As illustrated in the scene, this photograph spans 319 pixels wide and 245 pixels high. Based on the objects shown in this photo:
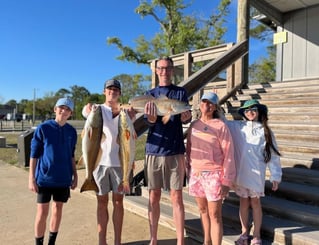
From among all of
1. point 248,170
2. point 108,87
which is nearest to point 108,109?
point 108,87

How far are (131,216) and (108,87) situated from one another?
2.27m

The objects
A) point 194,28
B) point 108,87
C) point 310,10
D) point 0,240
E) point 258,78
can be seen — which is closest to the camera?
point 108,87

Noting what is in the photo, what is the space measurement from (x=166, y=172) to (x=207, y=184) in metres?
0.49

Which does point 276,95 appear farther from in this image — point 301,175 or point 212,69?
point 301,175

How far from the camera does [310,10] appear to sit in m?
10.0

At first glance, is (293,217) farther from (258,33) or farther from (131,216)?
(258,33)

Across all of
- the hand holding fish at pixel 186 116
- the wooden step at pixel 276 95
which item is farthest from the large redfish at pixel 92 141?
the wooden step at pixel 276 95

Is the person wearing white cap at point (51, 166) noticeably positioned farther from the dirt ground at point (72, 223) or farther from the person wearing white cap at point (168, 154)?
the person wearing white cap at point (168, 154)

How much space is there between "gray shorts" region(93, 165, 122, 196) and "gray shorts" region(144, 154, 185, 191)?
13.7 inches

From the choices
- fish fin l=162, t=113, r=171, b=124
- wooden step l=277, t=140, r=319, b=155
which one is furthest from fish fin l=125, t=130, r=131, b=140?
wooden step l=277, t=140, r=319, b=155

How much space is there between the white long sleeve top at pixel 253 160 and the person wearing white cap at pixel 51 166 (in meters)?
1.88

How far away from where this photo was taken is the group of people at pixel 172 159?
3449 mm

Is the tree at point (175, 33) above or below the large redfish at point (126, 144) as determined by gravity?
above

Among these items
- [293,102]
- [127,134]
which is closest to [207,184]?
[127,134]
